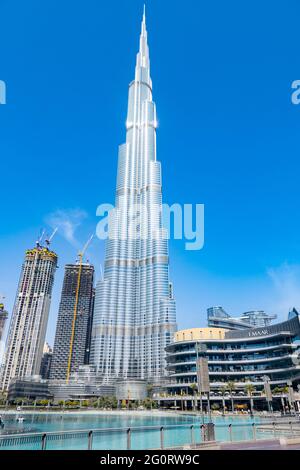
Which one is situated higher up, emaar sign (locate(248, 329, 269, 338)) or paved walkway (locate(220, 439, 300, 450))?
emaar sign (locate(248, 329, 269, 338))

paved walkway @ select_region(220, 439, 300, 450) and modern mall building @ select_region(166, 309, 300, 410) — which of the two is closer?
paved walkway @ select_region(220, 439, 300, 450)

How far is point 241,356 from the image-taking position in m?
122

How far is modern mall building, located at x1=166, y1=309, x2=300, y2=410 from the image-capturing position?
358 feet

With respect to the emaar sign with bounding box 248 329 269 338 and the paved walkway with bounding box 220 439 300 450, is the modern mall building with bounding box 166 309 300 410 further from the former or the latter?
the paved walkway with bounding box 220 439 300 450

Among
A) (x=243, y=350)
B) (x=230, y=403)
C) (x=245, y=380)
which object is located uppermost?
(x=243, y=350)

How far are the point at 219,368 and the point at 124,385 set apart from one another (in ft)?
211

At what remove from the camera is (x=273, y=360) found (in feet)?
367

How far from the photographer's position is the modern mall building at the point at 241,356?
109 m

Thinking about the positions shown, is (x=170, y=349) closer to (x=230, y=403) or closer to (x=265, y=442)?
(x=230, y=403)

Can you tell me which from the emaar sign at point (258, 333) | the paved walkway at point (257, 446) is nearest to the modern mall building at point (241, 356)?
the emaar sign at point (258, 333)

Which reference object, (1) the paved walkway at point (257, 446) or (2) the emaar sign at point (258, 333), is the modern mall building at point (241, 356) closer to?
(2) the emaar sign at point (258, 333)

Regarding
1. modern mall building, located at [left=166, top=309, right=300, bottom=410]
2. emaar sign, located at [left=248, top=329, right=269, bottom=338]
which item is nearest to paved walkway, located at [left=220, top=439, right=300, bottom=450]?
modern mall building, located at [left=166, top=309, right=300, bottom=410]
